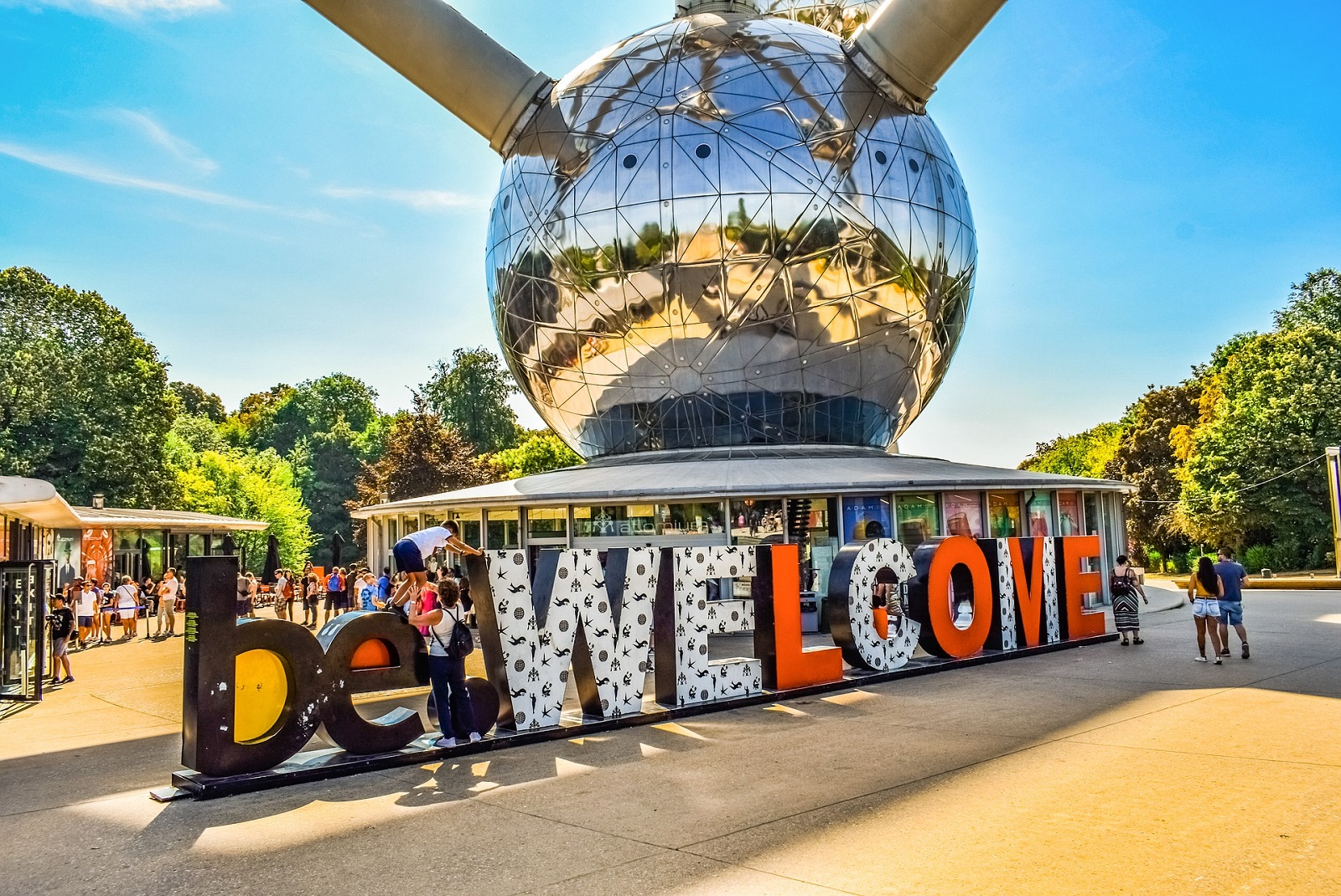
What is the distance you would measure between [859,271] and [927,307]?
8.53 ft

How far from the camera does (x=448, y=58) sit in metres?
22.2

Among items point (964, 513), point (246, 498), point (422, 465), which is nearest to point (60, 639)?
point (964, 513)

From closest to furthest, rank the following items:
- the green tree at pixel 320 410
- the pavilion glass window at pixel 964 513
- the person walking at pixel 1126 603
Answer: the person walking at pixel 1126 603
the pavilion glass window at pixel 964 513
the green tree at pixel 320 410

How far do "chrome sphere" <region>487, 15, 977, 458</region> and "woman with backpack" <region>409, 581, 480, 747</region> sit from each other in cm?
1231

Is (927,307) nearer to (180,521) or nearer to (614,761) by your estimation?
(614,761)

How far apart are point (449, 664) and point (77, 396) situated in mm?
42839

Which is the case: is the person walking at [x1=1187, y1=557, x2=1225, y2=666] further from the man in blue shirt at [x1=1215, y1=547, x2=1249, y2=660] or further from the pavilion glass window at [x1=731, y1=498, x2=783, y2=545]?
the pavilion glass window at [x1=731, y1=498, x2=783, y2=545]

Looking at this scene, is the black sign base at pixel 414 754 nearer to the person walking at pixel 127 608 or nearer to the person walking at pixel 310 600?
the person walking at pixel 310 600

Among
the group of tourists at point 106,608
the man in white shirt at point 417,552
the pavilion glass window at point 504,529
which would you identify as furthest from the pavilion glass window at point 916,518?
the group of tourists at point 106,608

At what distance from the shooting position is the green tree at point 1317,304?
181 ft

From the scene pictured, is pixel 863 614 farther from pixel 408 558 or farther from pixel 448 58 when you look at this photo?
pixel 448 58

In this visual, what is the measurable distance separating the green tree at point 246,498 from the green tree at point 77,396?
41.4 feet

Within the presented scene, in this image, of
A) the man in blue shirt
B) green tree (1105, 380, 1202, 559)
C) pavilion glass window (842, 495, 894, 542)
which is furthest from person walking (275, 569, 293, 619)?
green tree (1105, 380, 1202, 559)

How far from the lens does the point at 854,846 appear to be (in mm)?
6613
